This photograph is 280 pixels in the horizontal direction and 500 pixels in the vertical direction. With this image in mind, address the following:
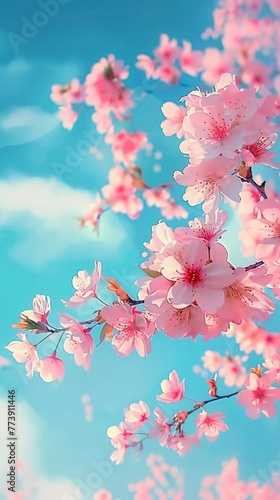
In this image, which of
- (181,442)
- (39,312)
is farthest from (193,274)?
(181,442)

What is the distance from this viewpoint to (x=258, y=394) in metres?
1.02

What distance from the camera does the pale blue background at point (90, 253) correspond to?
1.53 meters

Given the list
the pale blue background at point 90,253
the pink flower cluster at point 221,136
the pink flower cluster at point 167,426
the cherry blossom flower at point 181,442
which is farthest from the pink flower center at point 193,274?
the pale blue background at point 90,253

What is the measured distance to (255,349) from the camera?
1.53 m

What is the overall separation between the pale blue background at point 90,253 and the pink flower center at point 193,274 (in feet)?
2.79

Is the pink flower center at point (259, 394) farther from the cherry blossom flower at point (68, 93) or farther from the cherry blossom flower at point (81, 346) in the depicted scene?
the cherry blossom flower at point (68, 93)

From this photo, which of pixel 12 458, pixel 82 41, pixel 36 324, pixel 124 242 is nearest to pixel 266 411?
pixel 36 324

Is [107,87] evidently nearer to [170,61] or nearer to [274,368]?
[170,61]

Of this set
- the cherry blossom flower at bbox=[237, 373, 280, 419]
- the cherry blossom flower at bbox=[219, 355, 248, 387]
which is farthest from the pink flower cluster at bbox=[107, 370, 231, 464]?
the cherry blossom flower at bbox=[219, 355, 248, 387]

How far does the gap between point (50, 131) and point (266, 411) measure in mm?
1003

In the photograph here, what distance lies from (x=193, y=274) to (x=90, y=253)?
92cm

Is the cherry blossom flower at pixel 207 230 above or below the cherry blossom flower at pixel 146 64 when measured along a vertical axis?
below

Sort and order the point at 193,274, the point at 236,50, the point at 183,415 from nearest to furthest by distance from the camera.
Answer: the point at 193,274
the point at 183,415
the point at 236,50

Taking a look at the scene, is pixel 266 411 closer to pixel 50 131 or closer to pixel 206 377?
pixel 206 377
